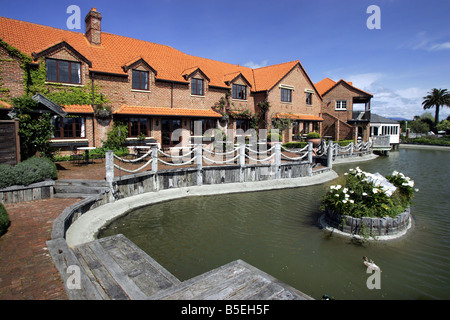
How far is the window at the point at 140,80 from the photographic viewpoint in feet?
69.7

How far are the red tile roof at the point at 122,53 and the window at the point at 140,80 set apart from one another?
0.96 meters

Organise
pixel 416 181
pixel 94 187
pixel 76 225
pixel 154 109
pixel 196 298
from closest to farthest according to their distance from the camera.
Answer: pixel 196 298
pixel 76 225
pixel 94 187
pixel 416 181
pixel 154 109

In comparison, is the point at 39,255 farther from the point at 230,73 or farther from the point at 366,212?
the point at 230,73

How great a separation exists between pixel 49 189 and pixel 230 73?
76.5ft

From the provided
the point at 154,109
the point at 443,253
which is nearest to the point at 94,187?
the point at 443,253

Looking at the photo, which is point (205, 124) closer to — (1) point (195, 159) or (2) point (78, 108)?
(2) point (78, 108)

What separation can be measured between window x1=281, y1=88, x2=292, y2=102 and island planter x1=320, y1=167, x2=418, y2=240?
23.3 metres

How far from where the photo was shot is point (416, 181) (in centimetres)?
1717

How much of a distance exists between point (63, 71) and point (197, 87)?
413 inches

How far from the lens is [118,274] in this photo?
5324 mm

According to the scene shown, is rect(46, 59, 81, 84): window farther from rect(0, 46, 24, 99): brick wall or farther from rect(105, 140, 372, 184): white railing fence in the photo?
rect(105, 140, 372, 184): white railing fence

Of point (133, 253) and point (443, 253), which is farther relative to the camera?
point (443, 253)

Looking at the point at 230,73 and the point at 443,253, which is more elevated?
the point at 230,73

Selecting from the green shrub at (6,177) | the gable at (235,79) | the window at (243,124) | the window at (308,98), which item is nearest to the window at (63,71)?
the green shrub at (6,177)
